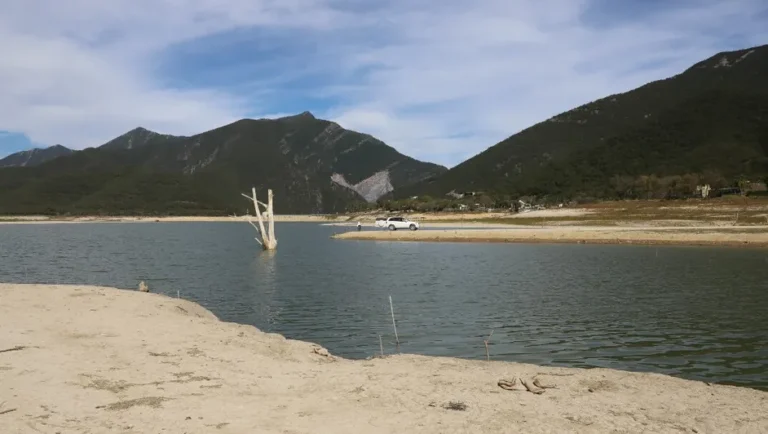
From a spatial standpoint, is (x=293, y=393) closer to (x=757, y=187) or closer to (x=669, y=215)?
(x=669, y=215)

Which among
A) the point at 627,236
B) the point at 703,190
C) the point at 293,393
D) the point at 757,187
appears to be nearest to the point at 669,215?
the point at 627,236

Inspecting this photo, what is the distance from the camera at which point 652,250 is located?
5731 centimetres

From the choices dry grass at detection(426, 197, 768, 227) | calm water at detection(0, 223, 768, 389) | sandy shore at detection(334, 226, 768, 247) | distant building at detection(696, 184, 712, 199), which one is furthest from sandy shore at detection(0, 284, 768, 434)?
distant building at detection(696, 184, 712, 199)

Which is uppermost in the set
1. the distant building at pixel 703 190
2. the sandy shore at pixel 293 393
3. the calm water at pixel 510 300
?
the distant building at pixel 703 190

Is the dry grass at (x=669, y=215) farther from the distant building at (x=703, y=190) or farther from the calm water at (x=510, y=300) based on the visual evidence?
the calm water at (x=510, y=300)

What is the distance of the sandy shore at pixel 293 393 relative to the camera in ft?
31.5

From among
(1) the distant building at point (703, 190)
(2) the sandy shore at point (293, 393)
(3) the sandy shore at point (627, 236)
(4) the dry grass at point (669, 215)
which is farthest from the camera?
(1) the distant building at point (703, 190)

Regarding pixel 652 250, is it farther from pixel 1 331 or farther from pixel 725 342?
Answer: pixel 1 331

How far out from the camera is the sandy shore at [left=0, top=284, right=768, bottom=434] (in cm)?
961

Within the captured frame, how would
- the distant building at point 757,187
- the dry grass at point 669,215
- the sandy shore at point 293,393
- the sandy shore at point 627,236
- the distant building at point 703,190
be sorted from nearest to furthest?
the sandy shore at point 293,393, the sandy shore at point 627,236, the dry grass at point 669,215, the distant building at point 757,187, the distant building at point 703,190

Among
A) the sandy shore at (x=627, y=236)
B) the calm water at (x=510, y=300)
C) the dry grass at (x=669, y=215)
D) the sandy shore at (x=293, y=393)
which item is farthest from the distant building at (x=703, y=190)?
the sandy shore at (x=293, y=393)

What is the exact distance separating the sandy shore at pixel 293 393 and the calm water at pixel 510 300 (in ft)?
11.2

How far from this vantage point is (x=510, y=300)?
28438 millimetres

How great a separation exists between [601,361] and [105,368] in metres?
13.6
